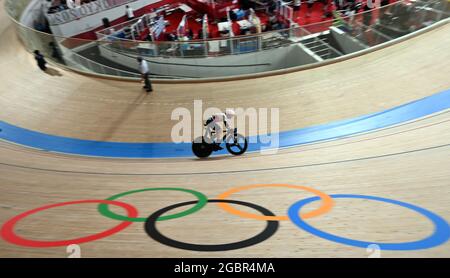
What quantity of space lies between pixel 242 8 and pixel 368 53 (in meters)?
7.44

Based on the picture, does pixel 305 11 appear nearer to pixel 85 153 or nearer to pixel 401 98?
pixel 401 98

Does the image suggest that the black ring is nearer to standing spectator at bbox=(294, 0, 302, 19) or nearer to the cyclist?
the cyclist

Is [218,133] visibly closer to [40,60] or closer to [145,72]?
[145,72]

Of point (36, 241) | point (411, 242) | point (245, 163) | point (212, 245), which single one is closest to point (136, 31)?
point (245, 163)

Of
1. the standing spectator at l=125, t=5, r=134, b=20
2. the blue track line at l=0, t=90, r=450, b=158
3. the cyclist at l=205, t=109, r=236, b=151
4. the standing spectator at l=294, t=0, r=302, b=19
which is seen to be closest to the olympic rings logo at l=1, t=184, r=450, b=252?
the cyclist at l=205, t=109, r=236, b=151

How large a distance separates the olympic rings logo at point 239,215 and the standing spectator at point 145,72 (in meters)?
4.10

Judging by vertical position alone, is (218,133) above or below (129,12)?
below

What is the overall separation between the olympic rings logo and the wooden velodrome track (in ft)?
0.24

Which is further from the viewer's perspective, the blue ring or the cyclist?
the cyclist

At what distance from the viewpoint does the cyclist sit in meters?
5.14

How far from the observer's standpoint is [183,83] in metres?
8.03

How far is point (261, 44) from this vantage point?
8.09 m

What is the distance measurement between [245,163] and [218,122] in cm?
85

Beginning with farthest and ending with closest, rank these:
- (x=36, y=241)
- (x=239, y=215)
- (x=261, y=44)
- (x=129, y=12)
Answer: (x=129, y=12) < (x=261, y=44) < (x=239, y=215) < (x=36, y=241)
